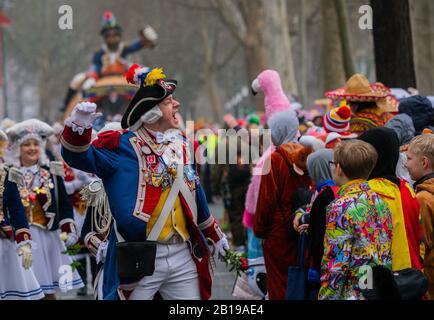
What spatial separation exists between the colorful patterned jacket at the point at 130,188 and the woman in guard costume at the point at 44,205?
3.46m

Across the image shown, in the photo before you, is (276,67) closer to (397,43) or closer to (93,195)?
(397,43)

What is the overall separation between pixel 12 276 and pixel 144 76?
314cm

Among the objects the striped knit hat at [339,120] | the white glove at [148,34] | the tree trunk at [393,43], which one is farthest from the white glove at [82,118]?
the white glove at [148,34]

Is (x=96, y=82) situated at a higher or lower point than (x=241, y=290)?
higher

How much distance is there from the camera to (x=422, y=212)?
6695 mm

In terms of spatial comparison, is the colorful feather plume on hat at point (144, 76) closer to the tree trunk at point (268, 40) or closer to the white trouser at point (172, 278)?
the white trouser at point (172, 278)

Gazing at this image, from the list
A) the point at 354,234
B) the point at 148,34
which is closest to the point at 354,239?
the point at 354,234

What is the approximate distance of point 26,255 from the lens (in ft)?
28.9

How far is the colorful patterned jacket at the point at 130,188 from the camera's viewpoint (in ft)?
22.1

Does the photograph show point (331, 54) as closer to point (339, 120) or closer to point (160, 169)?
point (339, 120)

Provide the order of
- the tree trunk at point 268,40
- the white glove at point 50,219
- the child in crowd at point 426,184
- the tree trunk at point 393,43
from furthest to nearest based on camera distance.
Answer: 1. the tree trunk at point 268,40
2. the tree trunk at point 393,43
3. the white glove at point 50,219
4. the child in crowd at point 426,184

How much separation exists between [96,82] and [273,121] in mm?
21450

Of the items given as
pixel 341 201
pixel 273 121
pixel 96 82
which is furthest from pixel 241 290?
pixel 96 82

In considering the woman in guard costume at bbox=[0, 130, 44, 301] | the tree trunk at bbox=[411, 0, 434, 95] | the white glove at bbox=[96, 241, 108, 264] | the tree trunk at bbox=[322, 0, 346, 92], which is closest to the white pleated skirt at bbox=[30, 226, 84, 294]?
the woman in guard costume at bbox=[0, 130, 44, 301]
